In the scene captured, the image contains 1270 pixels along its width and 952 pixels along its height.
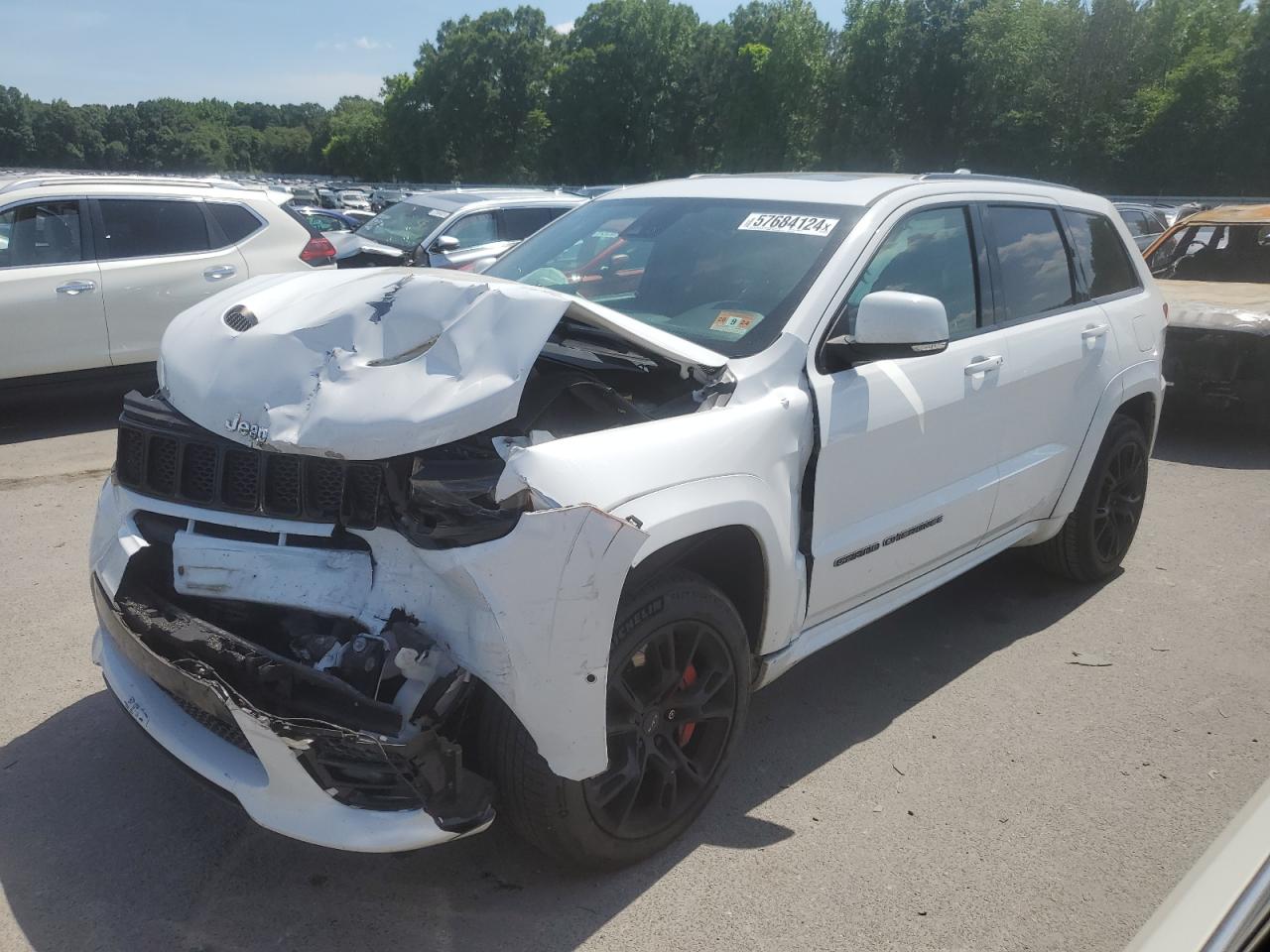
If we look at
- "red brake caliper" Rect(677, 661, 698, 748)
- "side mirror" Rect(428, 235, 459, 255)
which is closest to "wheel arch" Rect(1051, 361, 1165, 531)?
"red brake caliper" Rect(677, 661, 698, 748)

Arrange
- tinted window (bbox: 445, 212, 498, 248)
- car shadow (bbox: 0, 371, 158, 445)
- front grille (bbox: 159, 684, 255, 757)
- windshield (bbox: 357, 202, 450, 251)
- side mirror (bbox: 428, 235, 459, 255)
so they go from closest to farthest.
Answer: front grille (bbox: 159, 684, 255, 757)
car shadow (bbox: 0, 371, 158, 445)
side mirror (bbox: 428, 235, 459, 255)
tinted window (bbox: 445, 212, 498, 248)
windshield (bbox: 357, 202, 450, 251)

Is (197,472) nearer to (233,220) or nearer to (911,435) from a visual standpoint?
(911,435)

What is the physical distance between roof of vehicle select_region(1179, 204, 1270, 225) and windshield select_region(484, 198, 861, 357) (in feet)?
25.3

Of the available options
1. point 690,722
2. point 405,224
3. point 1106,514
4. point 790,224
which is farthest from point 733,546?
point 405,224

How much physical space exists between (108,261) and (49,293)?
51 centimetres

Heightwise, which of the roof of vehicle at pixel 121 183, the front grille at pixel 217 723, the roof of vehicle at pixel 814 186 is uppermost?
the roof of vehicle at pixel 814 186

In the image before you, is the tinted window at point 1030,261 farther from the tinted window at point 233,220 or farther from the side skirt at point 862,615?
the tinted window at point 233,220

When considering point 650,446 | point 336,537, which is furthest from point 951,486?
point 336,537

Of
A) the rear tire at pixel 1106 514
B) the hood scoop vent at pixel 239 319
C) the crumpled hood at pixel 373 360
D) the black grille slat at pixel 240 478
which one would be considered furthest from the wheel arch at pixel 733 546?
the rear tire at pixel 1106 514

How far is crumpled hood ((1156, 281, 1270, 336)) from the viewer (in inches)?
301

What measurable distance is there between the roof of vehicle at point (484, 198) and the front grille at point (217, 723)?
9.94 m

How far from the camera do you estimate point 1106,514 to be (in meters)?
5.00

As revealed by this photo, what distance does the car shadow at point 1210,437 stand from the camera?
7.79 m

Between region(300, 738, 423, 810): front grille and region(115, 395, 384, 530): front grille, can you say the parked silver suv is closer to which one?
region(115, 395, 384, 530): front grille
